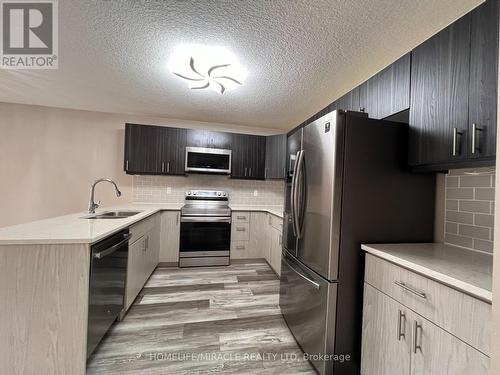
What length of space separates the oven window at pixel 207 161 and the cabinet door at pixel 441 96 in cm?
270

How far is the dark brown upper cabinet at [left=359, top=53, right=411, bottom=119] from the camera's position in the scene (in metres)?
1.50

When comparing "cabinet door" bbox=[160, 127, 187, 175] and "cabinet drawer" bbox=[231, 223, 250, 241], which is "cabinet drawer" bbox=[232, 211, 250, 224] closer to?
"cabinet drawer" bbox=[231, 223, 250, 241]

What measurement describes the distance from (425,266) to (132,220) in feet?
7.01

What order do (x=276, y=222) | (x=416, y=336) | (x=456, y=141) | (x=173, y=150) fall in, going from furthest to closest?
(x=173, y=150), (x=276, y=222), (x=456, y=141), (x=416, y=336)

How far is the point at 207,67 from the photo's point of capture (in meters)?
2.08

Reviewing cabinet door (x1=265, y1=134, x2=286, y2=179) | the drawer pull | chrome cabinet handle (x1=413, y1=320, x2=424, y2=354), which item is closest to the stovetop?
cabinet door (x1=265, y1=134, x2=286, y2=179)

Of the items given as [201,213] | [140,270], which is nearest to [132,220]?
[140,270]

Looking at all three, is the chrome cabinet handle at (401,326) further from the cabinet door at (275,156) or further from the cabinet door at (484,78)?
the cabinet door at (275,156)

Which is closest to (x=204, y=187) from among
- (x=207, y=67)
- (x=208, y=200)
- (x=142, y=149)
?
(x=208, y=200)

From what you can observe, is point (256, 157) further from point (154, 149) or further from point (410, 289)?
point (410, 289)

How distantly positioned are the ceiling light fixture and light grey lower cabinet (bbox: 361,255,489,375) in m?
1.99

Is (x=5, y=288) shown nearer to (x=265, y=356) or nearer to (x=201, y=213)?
(x=265, y=356)

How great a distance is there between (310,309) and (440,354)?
0.76 metres

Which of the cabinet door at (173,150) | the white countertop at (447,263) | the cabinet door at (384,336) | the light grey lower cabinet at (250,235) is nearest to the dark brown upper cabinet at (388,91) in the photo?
the white countertop at (447,263)
